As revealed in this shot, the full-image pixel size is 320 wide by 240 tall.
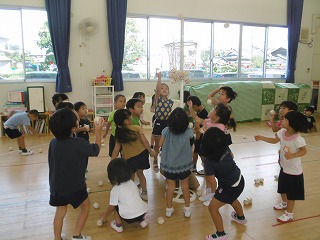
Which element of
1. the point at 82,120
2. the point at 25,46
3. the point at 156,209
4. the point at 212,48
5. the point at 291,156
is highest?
the point at 212,48

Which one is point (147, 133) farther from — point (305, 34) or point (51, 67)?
point (305, 34)

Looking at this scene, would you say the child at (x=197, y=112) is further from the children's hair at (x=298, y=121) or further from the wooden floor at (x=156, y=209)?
the children's hair at (x=298, y=121)

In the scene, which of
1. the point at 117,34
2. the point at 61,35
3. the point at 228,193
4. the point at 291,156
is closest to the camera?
the point at 228,193

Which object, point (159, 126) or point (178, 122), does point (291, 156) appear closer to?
point (178, 122)

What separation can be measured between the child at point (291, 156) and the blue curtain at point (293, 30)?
21.4 feet

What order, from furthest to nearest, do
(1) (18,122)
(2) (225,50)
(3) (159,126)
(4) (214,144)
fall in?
(2) (225,50), (1) (18,122), (3) (159,126), (4) (214,144)

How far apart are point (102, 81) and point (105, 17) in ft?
4.49

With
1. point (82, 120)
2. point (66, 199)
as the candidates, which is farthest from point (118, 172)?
point (82, 120)

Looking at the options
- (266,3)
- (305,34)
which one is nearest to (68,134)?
(266,3)

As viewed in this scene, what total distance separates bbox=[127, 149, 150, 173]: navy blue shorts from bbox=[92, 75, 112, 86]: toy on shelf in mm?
3718

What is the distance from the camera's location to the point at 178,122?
2.32 m

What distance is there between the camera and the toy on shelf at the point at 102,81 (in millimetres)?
6051

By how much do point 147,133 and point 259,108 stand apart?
3086mm

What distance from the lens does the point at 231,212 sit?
8.40 feet
